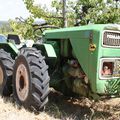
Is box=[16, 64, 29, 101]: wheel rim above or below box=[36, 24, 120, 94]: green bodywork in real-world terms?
below

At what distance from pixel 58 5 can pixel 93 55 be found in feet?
34.7

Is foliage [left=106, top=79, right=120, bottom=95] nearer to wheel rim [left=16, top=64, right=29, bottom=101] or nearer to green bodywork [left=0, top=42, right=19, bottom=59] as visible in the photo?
wheel rim [left=16, top=64, right=29, bottom=101]

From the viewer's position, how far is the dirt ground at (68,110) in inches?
249

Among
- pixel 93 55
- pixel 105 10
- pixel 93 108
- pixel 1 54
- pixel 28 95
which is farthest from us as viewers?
pixel 105 10

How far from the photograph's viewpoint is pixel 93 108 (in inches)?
292

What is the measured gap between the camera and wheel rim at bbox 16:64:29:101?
6922mm

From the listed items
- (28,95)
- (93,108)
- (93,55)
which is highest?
(93,55)

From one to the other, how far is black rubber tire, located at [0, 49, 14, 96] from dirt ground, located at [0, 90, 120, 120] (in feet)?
1.02

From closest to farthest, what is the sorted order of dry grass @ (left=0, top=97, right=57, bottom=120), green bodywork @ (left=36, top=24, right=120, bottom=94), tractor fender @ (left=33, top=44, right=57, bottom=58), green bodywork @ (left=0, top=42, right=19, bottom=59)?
dry grass @ (left=0, top=97, right=57, bottom=120) → green bodywork @ (left=36, top=24, right=120, bottom=94) → tractor fender @ (left=33, top=44, right=57, bottom=58) → green bodywork @ (left=0, top=42, right=19, bottom=59)

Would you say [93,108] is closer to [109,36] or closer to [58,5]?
[109,36]

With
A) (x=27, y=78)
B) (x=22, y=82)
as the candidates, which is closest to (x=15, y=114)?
(x=27, y=78)

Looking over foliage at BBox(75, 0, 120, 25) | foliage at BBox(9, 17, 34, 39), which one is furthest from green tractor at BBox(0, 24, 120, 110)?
foliage at BBox(75, 0, 120, 25)

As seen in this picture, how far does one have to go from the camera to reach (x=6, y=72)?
26.0ft

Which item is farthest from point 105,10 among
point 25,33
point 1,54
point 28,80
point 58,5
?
point 28,80
